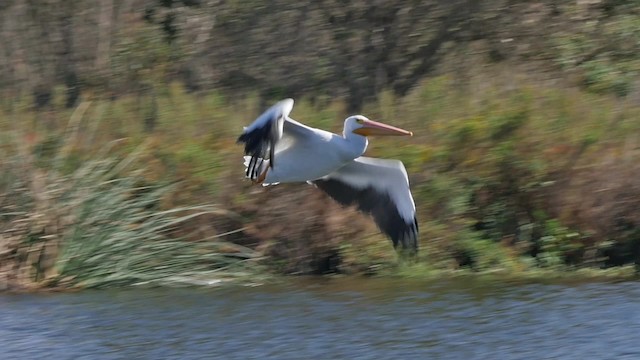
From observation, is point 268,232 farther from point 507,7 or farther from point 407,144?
point 507,7

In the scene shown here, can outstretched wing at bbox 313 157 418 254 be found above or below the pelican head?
below

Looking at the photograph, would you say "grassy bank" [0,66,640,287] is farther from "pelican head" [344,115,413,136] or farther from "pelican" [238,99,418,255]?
"pelican head" [344,115,413,136]

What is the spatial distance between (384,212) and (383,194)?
0.16 meters

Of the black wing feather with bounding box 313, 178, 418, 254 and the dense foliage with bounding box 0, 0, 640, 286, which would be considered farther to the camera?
the dense foliage with bounding box 0, 0, 640, 286

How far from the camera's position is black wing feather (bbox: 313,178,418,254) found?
9.80 metres

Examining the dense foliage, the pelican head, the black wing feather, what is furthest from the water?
the pelican head

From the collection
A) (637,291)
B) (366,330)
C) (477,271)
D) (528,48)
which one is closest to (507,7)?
(528,48)

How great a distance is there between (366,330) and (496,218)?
3.12 metres

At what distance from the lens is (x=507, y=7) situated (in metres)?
14.7

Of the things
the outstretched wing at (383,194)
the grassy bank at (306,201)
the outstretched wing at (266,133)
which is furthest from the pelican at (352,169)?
the grassy bank at (306,201)

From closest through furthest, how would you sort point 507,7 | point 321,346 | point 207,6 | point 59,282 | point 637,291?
point 321,346 < point 637,291 < point 59,282 < point 507,7 < point 207,6

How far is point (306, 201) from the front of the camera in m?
10.9

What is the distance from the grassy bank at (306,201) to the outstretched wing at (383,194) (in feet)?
2.66

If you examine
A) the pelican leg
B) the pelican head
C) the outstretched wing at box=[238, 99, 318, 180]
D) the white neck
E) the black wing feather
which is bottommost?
the black wing feather
